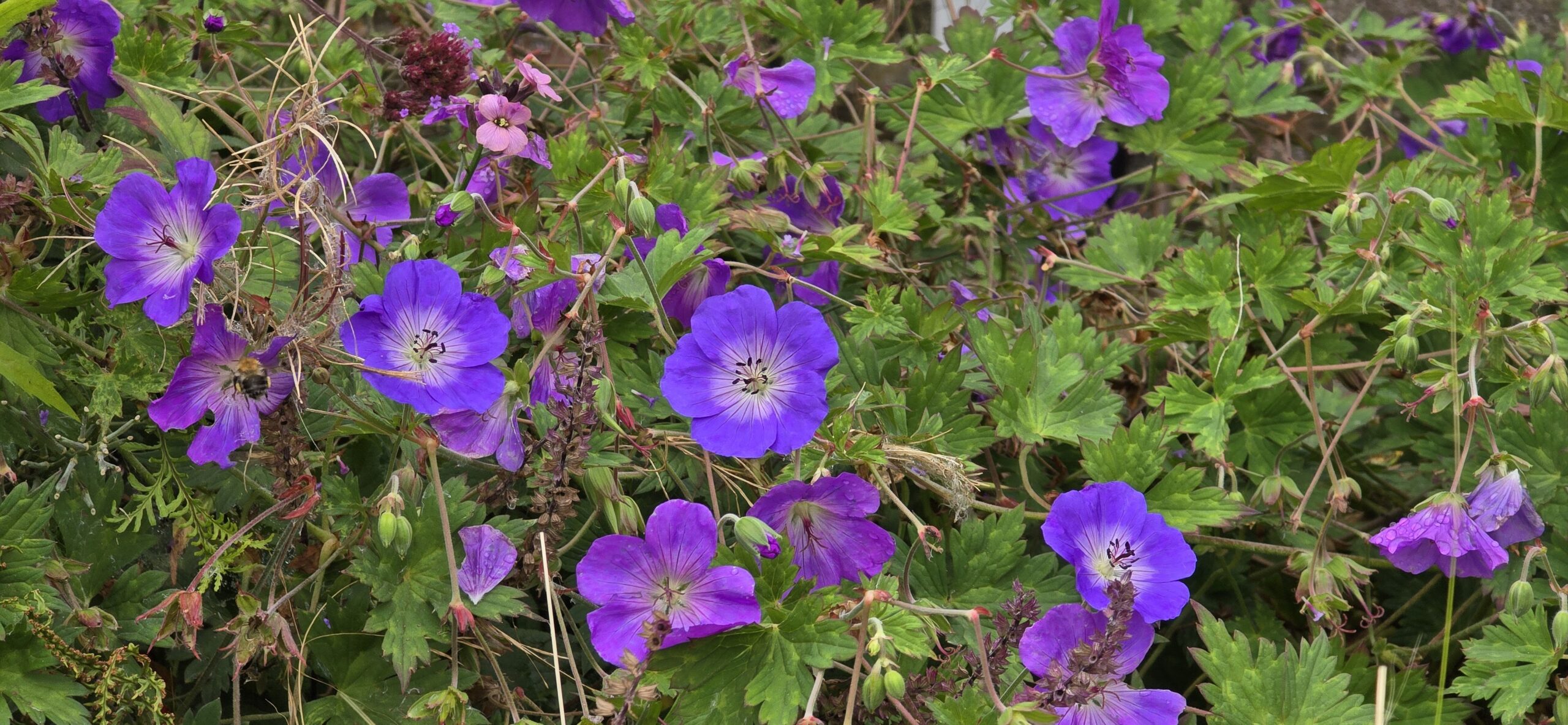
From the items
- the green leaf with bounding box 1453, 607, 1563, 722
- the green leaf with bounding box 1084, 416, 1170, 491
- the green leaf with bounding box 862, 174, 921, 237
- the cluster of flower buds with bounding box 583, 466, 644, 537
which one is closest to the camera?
the cluster of flower buds with bounding box 583, 466, 644, 537

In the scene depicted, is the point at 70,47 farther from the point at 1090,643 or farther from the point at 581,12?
the point at 1090,643

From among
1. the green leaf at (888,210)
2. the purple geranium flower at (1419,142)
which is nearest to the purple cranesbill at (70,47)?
the green leaf at (888,210)

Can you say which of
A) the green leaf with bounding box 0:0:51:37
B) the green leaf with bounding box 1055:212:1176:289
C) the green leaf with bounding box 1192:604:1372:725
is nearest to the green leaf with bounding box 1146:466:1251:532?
the green leaf with bounding box 1192:604:1372:725

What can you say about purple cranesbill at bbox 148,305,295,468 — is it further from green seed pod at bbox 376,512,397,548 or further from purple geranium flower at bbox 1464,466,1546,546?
purple geranium flower at bbox 1464,466,1546,546

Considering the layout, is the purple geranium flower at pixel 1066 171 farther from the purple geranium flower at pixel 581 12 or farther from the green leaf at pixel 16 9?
the green leaf at pixel 16 9

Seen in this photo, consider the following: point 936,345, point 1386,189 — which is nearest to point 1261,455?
point 1386,189

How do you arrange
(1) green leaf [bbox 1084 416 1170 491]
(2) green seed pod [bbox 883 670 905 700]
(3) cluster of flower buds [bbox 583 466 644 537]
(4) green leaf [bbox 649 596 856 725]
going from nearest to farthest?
(2) green seed pod [bbox 883 670 905 700] < (4) green leaf [bbox 649 596 856 725] < (3) cluster of flower buds [bbox 583 466 644 537] < (1) green leaf [bbox 1084 416 1170 491]
